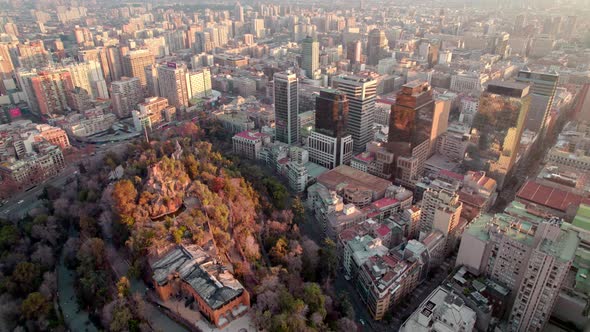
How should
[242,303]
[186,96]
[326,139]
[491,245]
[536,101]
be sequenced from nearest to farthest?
[242,303] < [491,245] < [326,139] < [536,101] < [186,96]

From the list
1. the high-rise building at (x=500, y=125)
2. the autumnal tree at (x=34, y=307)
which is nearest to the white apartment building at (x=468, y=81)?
the high-rise building at (x=500, y=125)

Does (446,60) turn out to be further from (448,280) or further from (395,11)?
(395,11)

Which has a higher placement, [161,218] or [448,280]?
[161,218]

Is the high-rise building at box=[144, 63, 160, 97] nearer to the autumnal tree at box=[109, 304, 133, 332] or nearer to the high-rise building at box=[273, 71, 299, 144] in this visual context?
the high-rise building at box=[273, 71, 299, 144]

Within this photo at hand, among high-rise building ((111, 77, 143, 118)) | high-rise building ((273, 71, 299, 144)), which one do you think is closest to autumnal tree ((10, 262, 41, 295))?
high-rise building ((273, 71, 299, 144))

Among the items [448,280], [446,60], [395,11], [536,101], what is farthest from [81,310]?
[395,11]

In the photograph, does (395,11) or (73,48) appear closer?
(73,48)
